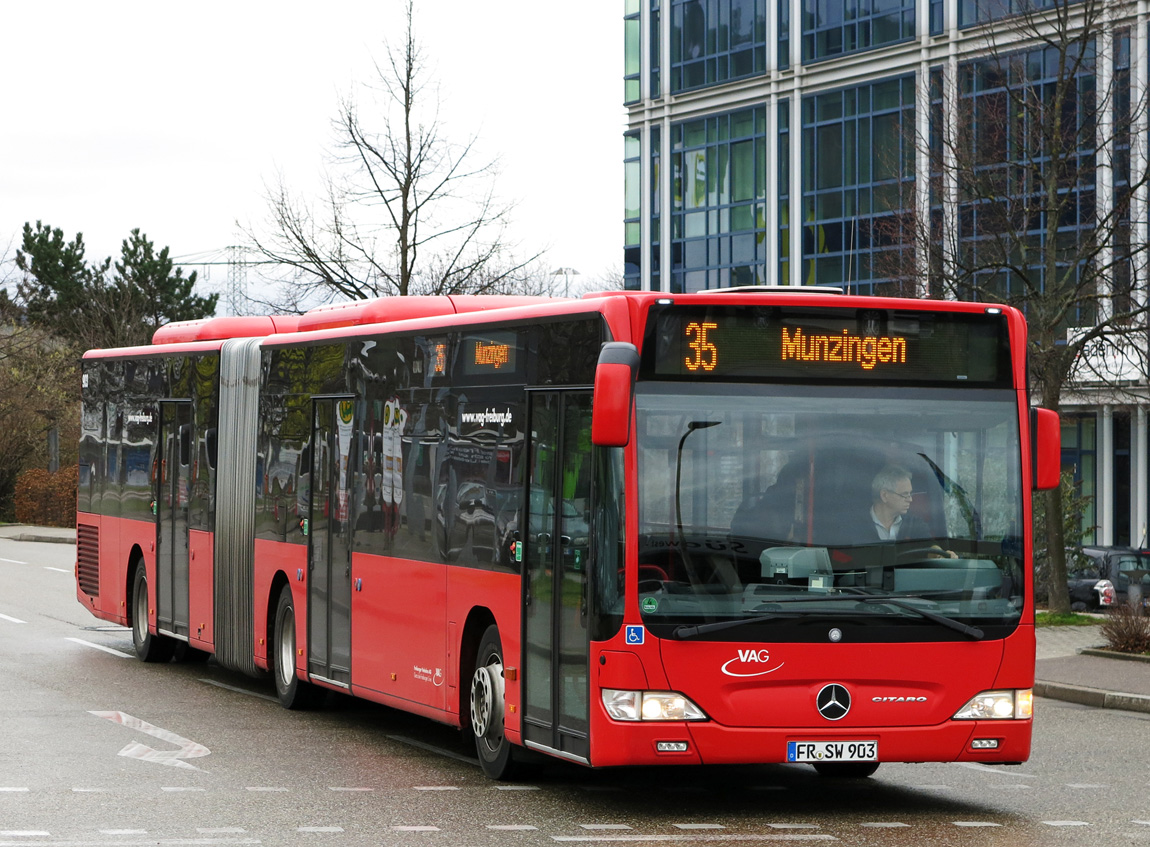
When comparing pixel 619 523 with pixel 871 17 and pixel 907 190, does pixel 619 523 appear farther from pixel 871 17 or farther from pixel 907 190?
pixel 871 17

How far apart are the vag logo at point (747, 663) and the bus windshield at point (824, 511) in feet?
0.29

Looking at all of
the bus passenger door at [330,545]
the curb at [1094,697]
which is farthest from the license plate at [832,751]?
the curb at [1094,697]

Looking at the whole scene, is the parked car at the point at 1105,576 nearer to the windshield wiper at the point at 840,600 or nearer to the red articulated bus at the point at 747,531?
the red articulated bus at the point at 747,531

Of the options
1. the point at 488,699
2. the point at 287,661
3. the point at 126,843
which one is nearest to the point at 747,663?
the point at 488,699

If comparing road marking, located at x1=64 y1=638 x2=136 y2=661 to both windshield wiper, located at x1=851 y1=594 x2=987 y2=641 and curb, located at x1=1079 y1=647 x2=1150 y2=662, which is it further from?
windshield wiper, located at x1=851 y1=594 x2=987 y2=641

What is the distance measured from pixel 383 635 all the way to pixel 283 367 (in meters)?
3.32

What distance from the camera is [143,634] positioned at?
58.4 ft

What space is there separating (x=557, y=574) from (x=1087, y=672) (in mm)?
9898

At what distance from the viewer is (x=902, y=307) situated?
971cm

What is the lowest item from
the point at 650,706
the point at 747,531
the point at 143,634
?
the point at 143,634

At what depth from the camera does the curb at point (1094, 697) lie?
15.9 meters

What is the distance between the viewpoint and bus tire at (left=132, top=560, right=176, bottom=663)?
17672mm

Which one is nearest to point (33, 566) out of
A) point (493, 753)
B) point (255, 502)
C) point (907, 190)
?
point (907, 190)

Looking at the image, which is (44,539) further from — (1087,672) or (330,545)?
(330,545)
